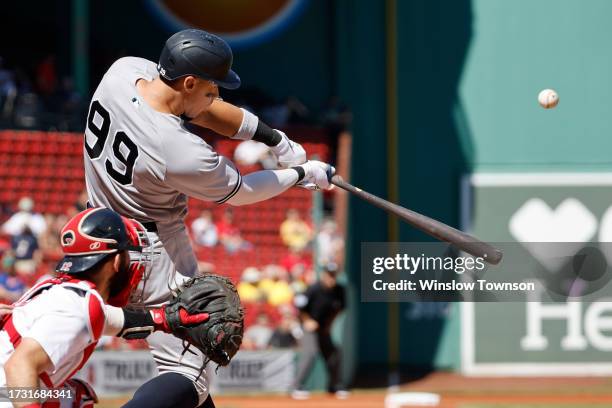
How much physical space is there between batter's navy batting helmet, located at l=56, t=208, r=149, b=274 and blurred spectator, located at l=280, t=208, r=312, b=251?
10789 mm

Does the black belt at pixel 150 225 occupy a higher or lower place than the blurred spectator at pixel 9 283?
lower

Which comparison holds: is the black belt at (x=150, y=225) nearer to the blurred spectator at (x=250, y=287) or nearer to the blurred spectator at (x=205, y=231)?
the blurred spectator at (x=250, y=287)

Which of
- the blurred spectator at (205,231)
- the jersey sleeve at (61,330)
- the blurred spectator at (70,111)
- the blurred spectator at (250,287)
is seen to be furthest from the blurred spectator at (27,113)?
the jersey sleeve at (61,330)

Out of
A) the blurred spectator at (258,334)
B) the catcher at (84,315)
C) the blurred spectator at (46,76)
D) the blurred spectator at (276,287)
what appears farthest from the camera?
the blurred spectator at (46,76)

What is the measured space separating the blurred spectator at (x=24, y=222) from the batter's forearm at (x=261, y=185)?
8.80m

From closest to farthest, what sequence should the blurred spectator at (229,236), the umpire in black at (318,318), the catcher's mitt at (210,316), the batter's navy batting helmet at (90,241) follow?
the batter's navy batting helmet at (90,241)
the catcher's mitt at (210,316)
the umpire in black at (318,318)
the blurred spectator at (229,236)

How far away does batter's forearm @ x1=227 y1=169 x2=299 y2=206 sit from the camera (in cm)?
506

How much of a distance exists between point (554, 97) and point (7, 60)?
11581mm

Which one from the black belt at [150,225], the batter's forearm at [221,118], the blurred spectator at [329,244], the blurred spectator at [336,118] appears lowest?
the black belt at [150,225]

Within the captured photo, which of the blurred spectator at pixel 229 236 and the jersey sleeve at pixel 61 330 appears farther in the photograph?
the blurred spectator at pixel 229 236

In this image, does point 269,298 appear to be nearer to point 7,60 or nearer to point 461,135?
point 461,135

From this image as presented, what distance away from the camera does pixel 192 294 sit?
4543 millimetres

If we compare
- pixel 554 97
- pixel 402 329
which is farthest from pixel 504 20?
pixel 554 97

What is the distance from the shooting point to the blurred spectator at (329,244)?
46.6 feet
